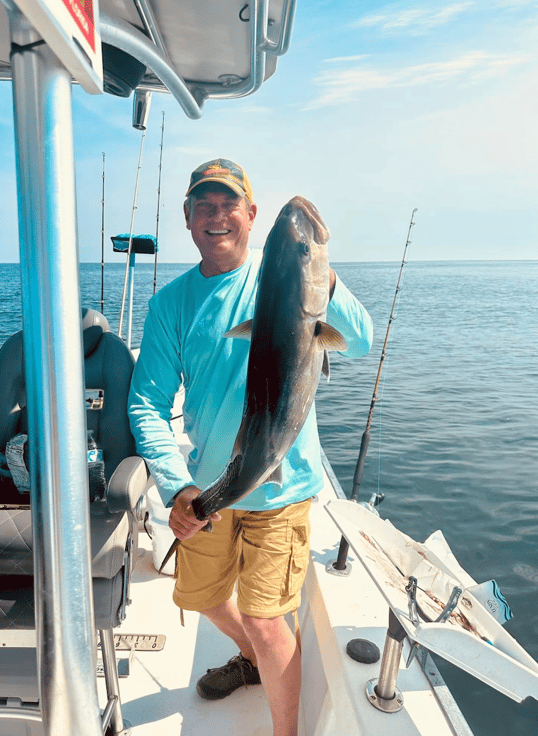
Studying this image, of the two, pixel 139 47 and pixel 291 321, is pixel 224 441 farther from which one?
pixel 139 47

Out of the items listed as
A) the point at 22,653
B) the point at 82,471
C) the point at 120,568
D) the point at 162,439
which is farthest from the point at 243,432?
the point at 22,653

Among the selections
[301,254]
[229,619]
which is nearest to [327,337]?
[301,254]

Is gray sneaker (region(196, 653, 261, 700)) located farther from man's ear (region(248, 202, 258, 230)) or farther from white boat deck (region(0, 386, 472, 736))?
man's ear (region(248, 202, 258, 230))

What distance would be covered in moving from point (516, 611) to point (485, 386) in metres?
8.51

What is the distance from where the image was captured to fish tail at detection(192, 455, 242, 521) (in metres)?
1.48

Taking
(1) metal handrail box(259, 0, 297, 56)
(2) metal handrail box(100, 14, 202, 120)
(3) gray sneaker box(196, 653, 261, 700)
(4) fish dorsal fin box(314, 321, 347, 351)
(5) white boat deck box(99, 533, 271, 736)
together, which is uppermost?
(1) metal handrail box(259, 0, 297, 56)

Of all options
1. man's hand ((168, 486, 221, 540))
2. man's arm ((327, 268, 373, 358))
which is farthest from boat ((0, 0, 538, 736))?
man's arm ((327, 268, 373, 358))

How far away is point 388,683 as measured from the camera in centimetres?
191

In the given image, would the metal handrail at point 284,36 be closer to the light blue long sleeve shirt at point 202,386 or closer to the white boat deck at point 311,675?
the light blue long sleeve shirt at point 202,386

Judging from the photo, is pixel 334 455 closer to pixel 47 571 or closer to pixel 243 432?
pixel 243 432

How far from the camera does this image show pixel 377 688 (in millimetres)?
1950

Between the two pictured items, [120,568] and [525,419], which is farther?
[525,419]

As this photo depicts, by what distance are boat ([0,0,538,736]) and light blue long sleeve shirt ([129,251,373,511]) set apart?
10.4 inches

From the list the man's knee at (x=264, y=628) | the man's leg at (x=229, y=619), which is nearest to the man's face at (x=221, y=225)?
the man's knee at (x=264, y=628)
